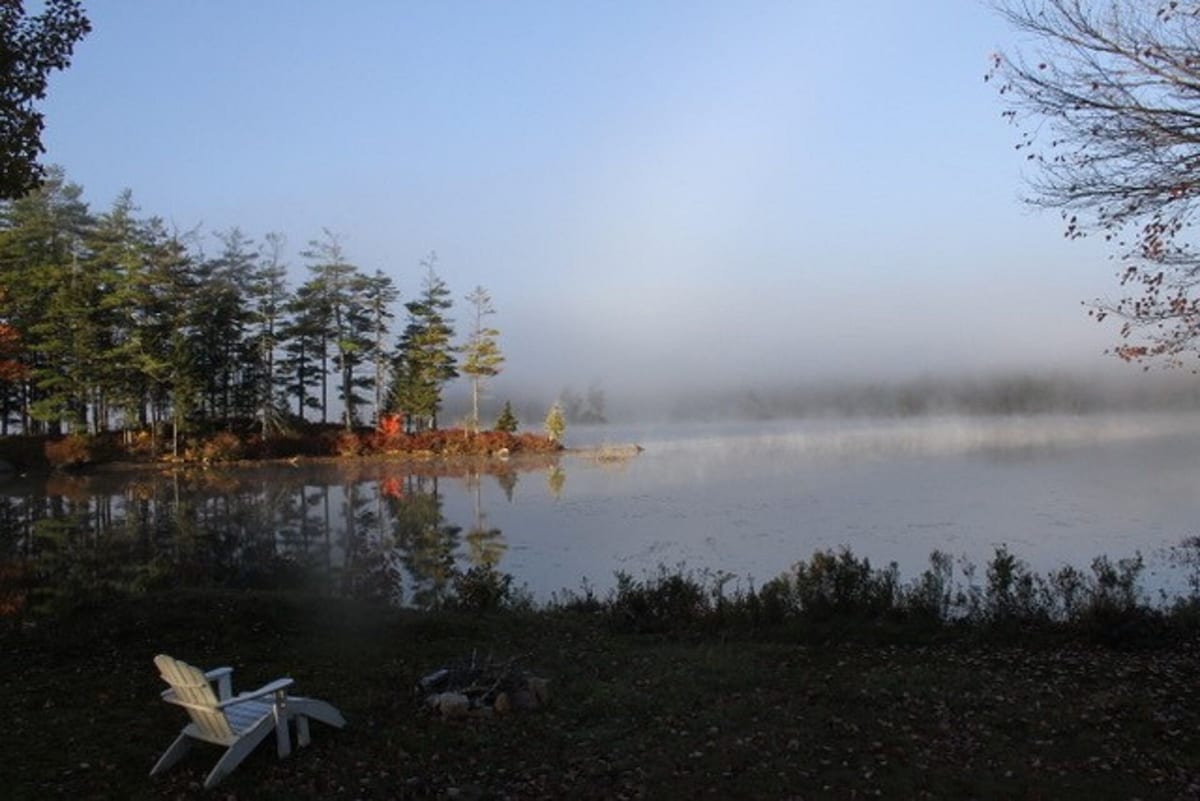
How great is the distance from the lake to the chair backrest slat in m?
6.44

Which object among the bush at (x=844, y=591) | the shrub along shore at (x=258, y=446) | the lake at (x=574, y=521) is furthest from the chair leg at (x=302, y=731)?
the shrub along shore at (x=258, y=446)

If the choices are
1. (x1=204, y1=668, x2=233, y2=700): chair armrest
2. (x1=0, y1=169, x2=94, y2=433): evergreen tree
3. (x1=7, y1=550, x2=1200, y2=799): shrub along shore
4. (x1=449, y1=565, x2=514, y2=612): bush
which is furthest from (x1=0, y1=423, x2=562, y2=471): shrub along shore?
(x1=204, y1=668, x2=233, y2=700): chair armrest

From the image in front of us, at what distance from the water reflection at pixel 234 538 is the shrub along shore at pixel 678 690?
7.97 ft

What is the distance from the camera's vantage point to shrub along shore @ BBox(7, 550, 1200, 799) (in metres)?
4.56

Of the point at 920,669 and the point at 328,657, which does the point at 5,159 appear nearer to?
the point at 328,657

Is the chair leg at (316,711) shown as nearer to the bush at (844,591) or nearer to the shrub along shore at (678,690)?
the shrub along shore at (678,690)

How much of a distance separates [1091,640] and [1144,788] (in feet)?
13.0

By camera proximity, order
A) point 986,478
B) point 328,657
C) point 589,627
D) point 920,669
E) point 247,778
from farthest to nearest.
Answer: point 986,478, point 589,627, point 328,657, point 920,669, point 247,778

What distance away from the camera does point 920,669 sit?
21.8 feet

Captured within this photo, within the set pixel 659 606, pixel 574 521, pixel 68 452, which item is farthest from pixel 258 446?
pixel 659 606

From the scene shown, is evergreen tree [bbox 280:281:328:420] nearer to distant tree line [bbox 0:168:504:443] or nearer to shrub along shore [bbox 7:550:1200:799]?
distant tree line [bbox 0:168:504:443]

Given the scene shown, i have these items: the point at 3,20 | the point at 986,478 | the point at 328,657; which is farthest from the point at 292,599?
the point at 986,478

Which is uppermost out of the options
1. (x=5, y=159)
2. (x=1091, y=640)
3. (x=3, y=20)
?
(x=3, y=20)

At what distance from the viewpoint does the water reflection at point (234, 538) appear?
38.8 ft
